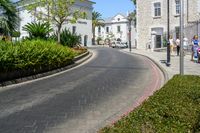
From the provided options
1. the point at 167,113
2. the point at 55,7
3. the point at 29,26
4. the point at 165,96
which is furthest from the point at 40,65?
the point at 55,7

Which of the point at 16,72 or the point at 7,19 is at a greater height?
the point at 7,19

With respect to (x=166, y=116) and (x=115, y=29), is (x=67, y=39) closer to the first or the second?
(x=166, y=116)

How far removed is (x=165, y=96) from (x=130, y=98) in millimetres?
3024

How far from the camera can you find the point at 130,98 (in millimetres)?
12531

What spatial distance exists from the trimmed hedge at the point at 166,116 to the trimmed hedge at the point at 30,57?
8169mm

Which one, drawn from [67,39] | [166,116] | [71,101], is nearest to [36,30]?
[67,39]

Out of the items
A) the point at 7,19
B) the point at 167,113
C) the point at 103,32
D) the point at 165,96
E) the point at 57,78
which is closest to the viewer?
the point at 167,113

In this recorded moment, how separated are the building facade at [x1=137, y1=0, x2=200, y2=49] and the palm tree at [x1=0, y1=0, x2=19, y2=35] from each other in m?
24.4

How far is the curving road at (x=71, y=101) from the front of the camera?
29.8 feet

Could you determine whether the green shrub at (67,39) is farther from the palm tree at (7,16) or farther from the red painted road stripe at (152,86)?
the red painted road stripe at (152,86)

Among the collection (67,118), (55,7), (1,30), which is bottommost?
(67,118)

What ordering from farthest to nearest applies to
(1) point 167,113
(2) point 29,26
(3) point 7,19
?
(2) point 29,26, (3) point 7,19, (1) point 167,113

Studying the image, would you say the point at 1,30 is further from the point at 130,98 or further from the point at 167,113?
the point at 167,113

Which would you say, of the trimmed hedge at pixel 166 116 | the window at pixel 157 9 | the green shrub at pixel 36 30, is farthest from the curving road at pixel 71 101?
the window at pixel 157 9
